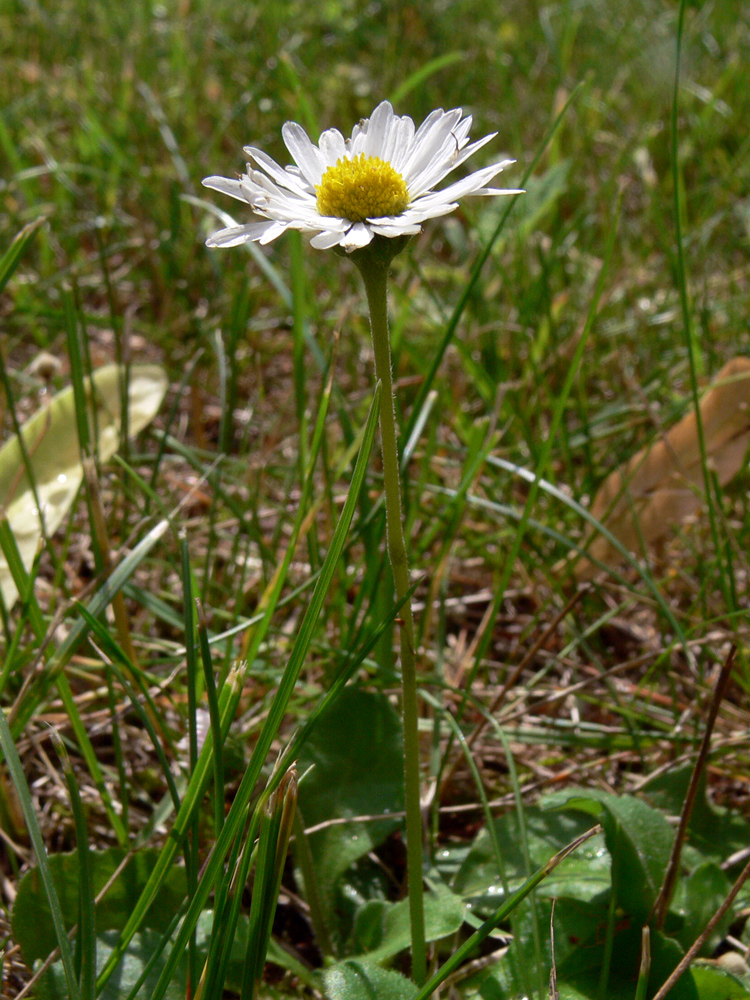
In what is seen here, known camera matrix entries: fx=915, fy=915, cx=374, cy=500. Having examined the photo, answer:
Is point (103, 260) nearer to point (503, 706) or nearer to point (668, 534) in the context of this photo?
point (503, 706)

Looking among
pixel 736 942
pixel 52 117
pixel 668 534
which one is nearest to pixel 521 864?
pixel 736 942

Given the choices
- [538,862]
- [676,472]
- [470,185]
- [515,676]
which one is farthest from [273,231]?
[676,472]

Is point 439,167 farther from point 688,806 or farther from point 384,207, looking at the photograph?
point 688,806

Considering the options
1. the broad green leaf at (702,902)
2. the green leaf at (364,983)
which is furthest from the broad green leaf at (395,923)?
the broad green leaf at (702,902)

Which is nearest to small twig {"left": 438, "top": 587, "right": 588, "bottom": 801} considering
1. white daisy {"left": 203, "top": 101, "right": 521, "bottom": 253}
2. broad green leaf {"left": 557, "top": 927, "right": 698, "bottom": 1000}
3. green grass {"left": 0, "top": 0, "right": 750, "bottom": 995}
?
green grass {"left": 0, "top": 0, "right": 750, "bottom": 995}

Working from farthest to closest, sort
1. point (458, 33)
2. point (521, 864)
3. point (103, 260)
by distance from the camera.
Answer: point (458, 33) < point (103, 260) < point (521, 864)

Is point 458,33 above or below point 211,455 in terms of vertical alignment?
above
